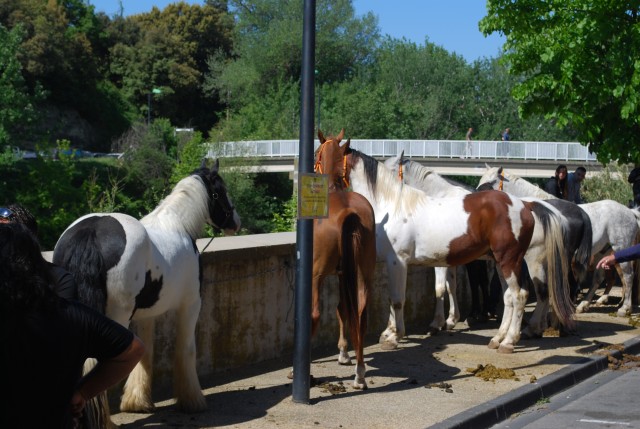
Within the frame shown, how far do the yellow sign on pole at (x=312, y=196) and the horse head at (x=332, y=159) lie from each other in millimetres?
1919

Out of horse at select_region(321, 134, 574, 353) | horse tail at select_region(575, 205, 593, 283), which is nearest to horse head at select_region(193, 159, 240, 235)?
horse at select_region(321, 134, 574, 353)

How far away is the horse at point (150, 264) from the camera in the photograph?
21.6ft

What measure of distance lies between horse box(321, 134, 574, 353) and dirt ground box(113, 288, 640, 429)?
0.55 meters

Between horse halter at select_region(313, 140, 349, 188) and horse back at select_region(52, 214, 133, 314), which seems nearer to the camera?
horse back at select_region(52, 214, 133, 314)

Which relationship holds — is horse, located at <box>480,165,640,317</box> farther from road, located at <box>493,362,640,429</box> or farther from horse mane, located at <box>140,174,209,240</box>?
horse mane, located at <box>140,174,209,240</box>

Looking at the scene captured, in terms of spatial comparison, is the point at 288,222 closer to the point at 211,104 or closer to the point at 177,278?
the point at 177,278

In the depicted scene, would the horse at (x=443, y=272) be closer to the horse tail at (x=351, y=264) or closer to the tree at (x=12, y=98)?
the horse tail at (x=351, y=264)

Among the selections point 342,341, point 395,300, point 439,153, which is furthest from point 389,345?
point 439,153

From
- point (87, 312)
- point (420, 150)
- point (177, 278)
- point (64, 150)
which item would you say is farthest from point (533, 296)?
point (420, 150)

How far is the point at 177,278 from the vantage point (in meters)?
7.47

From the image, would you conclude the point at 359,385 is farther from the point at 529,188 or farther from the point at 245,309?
the point at 529,188

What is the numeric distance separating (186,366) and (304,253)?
145cm

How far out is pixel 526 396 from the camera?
30.2 ft

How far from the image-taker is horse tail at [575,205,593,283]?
14.1 metres
